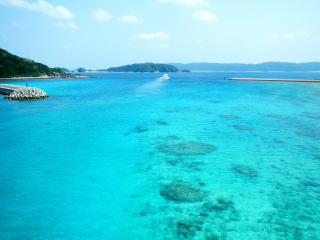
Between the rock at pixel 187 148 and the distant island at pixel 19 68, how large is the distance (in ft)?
449

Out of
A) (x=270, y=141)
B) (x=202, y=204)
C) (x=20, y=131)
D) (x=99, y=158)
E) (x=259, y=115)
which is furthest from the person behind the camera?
(x=259, y=115)

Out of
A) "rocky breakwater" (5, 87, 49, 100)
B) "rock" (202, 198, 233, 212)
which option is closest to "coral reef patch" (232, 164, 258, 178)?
"rock" (202, 198, 233, 212)

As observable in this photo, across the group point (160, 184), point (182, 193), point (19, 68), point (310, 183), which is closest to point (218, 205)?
point (182, 193)

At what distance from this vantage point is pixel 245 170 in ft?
48.5

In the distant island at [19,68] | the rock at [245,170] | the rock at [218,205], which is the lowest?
the rock at [218,205]

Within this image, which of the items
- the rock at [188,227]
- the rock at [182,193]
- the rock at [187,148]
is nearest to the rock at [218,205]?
the rock at [182,193]

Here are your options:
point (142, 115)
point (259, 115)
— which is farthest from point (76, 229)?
point (259, 115)

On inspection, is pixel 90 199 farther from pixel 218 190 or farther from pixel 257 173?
pixel 257 173

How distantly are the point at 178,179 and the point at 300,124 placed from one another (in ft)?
72.6

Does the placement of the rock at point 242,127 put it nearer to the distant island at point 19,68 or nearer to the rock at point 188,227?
the rock at point 188,227

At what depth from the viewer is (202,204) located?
10859mm

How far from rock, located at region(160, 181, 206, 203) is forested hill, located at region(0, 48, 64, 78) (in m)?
142

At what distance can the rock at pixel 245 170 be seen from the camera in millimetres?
14156

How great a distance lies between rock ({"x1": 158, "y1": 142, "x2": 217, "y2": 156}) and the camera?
1798 cm
